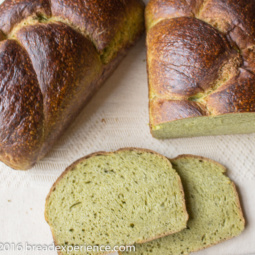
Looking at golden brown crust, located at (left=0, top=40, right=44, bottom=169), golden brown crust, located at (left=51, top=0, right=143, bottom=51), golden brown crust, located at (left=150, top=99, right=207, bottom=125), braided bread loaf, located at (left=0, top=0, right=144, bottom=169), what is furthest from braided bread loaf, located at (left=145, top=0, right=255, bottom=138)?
golden brown crust, located at (left=0, top=40, right=44, bottom=169)

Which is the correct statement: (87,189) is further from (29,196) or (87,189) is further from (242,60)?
(242,60)

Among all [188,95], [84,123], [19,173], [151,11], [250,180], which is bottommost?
[250,180]

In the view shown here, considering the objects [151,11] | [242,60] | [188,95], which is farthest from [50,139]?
[242,60]

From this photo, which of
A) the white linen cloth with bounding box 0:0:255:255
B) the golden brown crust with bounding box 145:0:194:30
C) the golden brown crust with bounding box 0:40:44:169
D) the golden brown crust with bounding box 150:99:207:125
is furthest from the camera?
the white linen cloth with bounding box 0:0:255:255

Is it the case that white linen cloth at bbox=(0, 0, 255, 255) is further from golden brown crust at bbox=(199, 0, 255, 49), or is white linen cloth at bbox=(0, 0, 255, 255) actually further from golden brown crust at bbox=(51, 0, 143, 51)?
golden brown crust at bbox=(199, 0, 255, 49)

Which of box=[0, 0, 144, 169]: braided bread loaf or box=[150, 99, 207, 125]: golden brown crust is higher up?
box=[0, 0, 144, 169]: braided bread loaf

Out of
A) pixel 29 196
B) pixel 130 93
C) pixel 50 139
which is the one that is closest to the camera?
pixel 50 139

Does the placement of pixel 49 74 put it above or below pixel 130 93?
above
